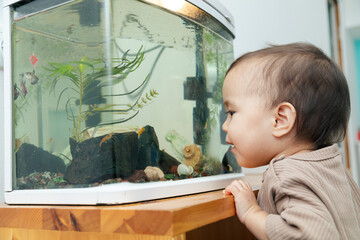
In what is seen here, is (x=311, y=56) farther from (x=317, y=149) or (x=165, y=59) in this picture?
(x=165, y=59)

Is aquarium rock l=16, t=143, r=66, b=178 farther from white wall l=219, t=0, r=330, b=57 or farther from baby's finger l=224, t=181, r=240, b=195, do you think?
white wall l=219, t=0, r=330, b=57

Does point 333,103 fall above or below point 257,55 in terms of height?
below

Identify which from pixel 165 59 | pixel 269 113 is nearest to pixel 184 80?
pixel 165 59

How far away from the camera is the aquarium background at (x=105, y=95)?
2.09 ft

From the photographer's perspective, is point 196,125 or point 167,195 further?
point 196,125

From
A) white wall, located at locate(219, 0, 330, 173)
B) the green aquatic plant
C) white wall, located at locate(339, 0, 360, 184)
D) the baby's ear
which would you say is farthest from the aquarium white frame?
white wall, located at locate(339, 0, 360, 184)

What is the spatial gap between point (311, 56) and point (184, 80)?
0.27 metres

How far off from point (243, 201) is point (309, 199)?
→ 0.43 feet

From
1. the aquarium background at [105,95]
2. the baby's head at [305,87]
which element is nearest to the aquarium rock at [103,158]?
the aquarium background at [105,95]

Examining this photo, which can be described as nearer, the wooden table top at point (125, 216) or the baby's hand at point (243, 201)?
the wooden table top at point (125, 216)

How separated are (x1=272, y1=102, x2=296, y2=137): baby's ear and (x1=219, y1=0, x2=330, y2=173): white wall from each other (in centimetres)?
84

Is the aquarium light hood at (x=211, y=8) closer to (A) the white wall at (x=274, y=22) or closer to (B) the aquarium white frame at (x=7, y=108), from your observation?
(B) the aquarium white frame at (x=7, y=108)

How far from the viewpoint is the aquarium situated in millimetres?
634

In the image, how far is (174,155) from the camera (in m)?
0.75
